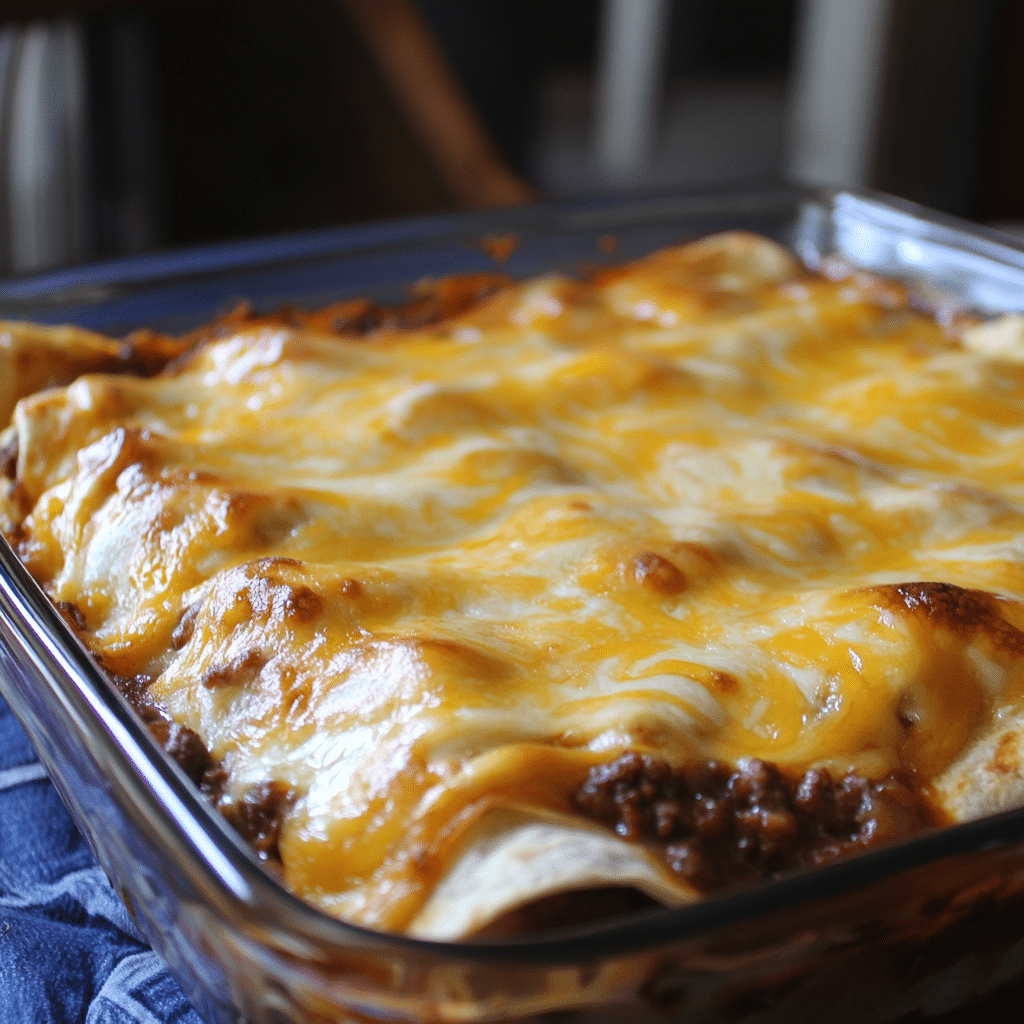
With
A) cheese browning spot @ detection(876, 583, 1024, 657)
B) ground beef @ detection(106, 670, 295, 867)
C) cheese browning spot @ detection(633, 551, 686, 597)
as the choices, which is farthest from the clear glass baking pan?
cheese browning spot @ detection(633, 551, 686, 597)

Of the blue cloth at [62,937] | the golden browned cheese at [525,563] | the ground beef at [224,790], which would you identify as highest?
the golden browned cheese at [525,563]

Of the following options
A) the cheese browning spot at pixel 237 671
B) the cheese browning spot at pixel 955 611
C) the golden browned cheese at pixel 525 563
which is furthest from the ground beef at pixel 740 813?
the cheese browning spot at pixel 237 671

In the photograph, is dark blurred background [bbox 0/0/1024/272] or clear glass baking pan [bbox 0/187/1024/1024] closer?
clear glass baking pan [bbox 0/187/1024/1024]

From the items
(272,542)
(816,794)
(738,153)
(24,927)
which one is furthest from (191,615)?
(738,153)

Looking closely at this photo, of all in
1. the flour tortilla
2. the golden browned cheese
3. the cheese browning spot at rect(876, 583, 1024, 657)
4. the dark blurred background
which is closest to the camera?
the flour tortilla

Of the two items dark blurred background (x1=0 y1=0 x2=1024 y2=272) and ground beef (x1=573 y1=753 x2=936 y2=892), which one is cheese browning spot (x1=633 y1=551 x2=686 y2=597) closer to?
ground beef (x1=573 y1=753 x2=936 y2=892)

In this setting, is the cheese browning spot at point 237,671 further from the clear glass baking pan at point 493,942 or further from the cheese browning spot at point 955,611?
the cheese browning spot at point 955,611
